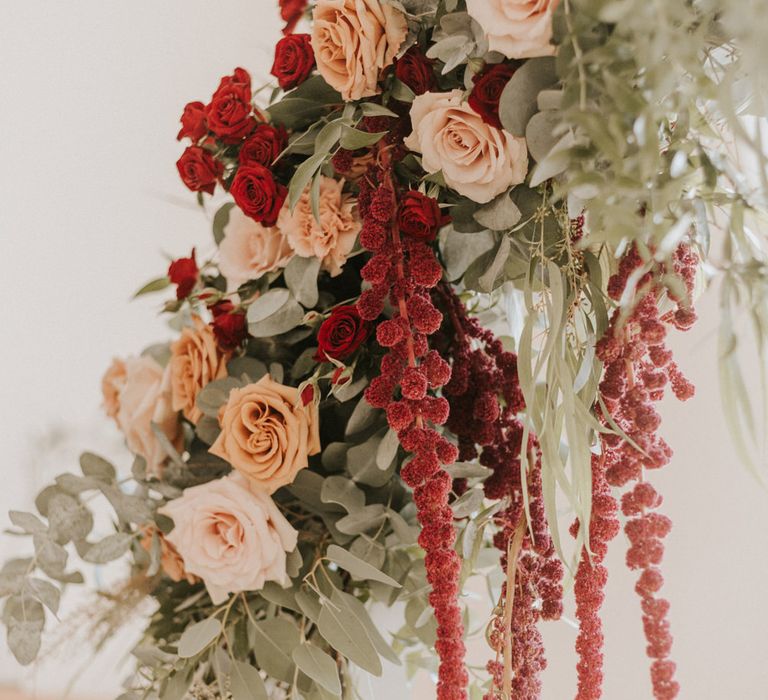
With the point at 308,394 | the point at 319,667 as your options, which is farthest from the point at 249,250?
the point at 319,667

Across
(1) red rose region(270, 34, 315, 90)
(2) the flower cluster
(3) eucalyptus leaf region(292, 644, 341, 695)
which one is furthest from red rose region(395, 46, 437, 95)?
(3) eucalyptus leaf region(292, 644, 341, 695)

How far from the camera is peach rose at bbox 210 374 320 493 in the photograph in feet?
2.46

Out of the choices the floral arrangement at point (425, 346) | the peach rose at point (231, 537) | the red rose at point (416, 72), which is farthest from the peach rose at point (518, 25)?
the peach rose at point (231, 537)

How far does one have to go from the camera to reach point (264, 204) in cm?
76

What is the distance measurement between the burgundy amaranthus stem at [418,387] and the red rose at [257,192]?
0.10m

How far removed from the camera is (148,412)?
2.93 ft

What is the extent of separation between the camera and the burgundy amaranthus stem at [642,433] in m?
0.57

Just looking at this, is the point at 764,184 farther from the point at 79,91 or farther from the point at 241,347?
the point at 79,91

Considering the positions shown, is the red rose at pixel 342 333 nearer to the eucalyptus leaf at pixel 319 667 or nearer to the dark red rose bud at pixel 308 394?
the dark red rose bud at pixel 308 394

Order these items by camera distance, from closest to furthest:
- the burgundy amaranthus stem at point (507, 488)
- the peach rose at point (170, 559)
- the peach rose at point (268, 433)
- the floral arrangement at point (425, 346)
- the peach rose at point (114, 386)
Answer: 1. the floral arrangement at point (425, 346)
2. the burgundy amaranthus stem at point (507, 488)
3. the peach rose at point (268, 433)
4. the peach rose at point (170, 559)
5. the peach rose at point (114, 386)

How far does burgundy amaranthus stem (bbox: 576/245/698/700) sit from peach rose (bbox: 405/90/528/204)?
11 centimetres

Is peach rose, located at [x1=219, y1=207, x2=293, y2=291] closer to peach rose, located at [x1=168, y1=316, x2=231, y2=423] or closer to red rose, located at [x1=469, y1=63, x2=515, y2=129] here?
peach rose, located at [x1=168, y1=316, x2=231, y2=423]

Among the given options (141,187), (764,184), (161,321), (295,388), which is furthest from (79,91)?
(764,184)

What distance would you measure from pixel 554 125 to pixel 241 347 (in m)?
0.42
